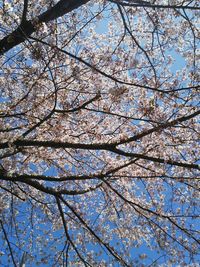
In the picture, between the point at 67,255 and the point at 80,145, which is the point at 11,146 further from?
the point at 67,255

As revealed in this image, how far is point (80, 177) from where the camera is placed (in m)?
5.95

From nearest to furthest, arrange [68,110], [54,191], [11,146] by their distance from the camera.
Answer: [11,146]
[68,110]
[54,191]

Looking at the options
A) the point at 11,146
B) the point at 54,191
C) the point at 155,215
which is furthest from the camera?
the point at 155,215

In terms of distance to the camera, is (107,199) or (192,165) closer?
(192,165)

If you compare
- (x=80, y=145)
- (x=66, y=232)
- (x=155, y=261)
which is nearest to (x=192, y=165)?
(x=80, y=145)

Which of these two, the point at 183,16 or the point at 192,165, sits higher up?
the point at 183,16

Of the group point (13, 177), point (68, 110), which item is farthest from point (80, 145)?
point (13, 177)

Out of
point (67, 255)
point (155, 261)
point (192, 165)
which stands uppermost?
point (192, 165)

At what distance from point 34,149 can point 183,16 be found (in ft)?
13.3

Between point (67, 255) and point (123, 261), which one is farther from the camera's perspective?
point (67, 255)

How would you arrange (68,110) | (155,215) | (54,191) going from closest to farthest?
(68,110)
(54,191)
(155,215)

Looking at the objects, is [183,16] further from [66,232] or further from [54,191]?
[66,232]

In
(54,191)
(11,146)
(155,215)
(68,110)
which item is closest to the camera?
(11,146)

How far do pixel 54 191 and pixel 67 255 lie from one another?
64.1 inches
